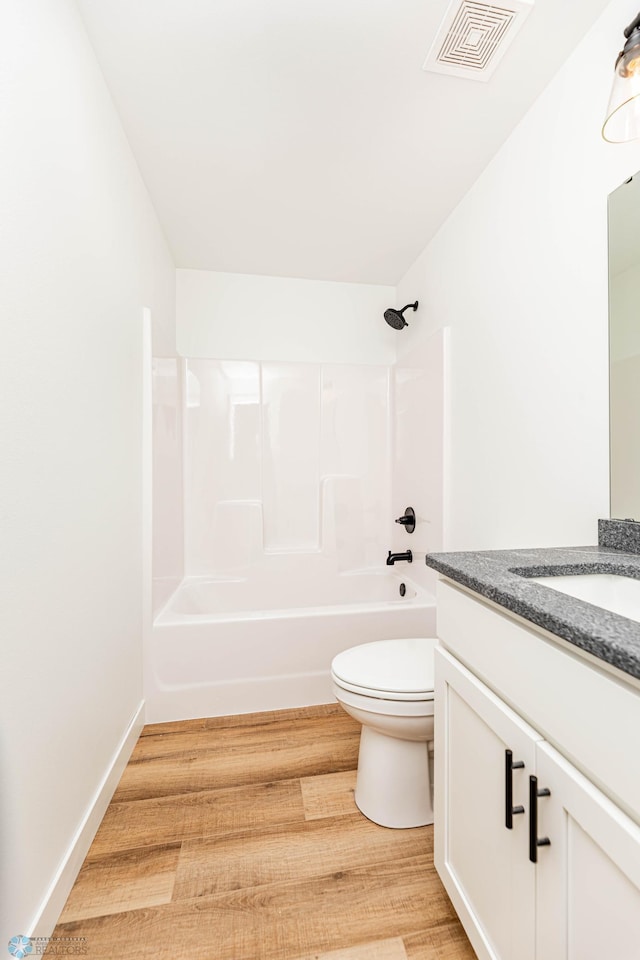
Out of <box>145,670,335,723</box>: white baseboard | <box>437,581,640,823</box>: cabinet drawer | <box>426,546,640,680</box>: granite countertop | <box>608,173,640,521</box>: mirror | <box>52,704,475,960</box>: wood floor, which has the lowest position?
<box>52,704,475,960</box>: wood floor

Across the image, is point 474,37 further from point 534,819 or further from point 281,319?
point 534,819

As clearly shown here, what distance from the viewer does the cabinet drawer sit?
53 centimetres

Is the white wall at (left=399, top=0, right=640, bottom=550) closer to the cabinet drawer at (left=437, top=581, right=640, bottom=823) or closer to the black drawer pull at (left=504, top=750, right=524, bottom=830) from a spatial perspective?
the cabinet drawer at (left=437, top=581, right=640, bottom=823)

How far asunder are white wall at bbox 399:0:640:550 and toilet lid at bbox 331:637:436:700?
544mm

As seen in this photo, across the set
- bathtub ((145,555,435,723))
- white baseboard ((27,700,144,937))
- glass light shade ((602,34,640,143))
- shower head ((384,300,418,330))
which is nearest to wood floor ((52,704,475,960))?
white baseboard ((27,700,144,937))

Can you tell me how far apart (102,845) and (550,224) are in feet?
7.68

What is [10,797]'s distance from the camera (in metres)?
0.84

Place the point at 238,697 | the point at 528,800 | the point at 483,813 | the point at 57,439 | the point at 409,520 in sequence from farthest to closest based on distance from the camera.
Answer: the point at 409,520, the point at 238,697, the point at 57,439, the point at 483,813, the point at 528,800

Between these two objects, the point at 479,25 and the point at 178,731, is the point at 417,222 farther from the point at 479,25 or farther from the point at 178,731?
the point at 178,731

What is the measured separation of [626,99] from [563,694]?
125cm

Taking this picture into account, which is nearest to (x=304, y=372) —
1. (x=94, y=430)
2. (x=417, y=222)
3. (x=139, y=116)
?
(x=417, y=222)

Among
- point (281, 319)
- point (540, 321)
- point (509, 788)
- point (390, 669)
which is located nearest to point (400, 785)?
point (390, 669)

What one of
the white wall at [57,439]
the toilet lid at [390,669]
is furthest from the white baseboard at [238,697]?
the toilet lid at [390,669]

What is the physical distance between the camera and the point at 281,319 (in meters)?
2.79
